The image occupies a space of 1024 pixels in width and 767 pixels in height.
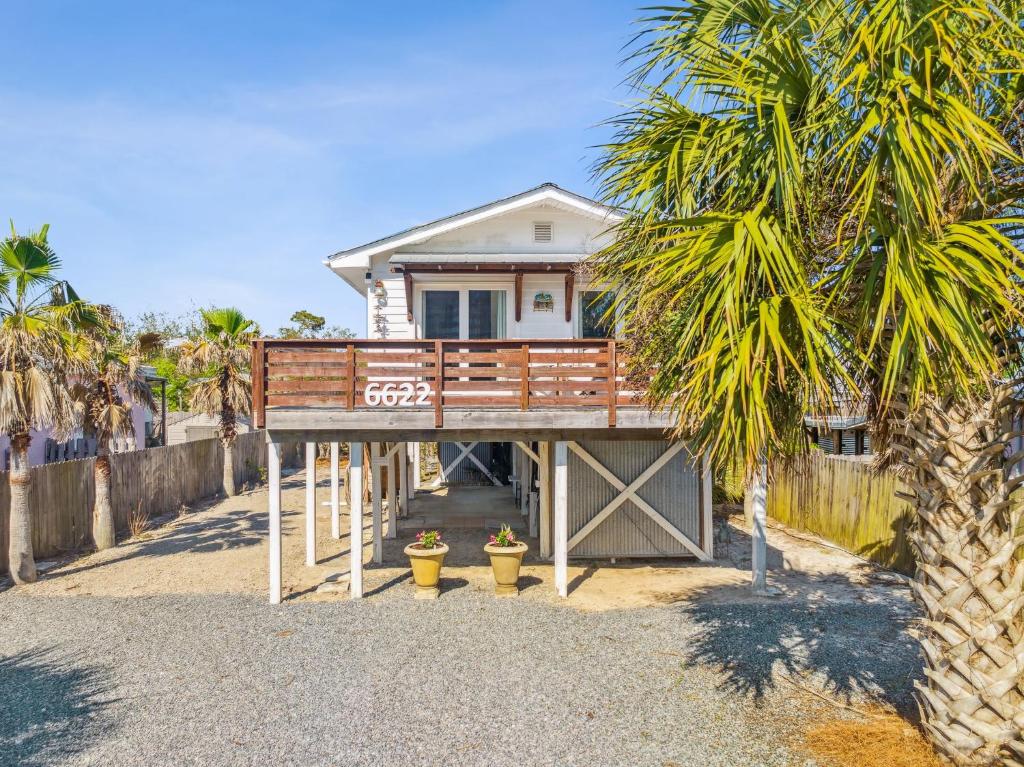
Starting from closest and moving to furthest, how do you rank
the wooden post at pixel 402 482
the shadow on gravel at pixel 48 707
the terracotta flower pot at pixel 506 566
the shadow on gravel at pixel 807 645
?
the shadow on gravel at pixel 48 707
the shadow on gravel at pixel 807 645
the terracotta flower pot at pixel 506 566
the wooden post at pixel 402 482

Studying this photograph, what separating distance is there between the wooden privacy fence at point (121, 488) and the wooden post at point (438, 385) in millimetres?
8200

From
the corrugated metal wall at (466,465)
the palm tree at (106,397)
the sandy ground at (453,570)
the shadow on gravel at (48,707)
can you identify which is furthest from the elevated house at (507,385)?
the palm tree at (106,397)

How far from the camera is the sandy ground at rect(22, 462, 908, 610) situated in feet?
35.0

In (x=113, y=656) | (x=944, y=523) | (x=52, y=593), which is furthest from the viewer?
(x=52, y=593)

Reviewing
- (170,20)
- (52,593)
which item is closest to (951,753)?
(52,593)

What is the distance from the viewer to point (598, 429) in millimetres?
10195

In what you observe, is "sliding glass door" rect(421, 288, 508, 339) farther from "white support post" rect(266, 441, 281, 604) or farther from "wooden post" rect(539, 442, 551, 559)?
"white support post" rect(266, 441, 281, 604)

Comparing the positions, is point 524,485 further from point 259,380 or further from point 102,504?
point 102,504

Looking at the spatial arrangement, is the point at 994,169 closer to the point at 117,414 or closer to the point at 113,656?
the point at 113,656

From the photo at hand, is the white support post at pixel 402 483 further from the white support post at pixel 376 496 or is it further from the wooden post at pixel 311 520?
the wooden post at pixel 311 520

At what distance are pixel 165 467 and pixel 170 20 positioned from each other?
11812mm

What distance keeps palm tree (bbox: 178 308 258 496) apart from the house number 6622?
12105mm

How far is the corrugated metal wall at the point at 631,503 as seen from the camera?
12320 mm

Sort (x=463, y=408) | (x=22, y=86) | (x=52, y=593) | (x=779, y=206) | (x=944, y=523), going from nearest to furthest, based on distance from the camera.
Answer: (x=779, y=206) → (x=944, y=523) → (x=463, y=408) → (x=52, y=593) → (x=22, y=86)
